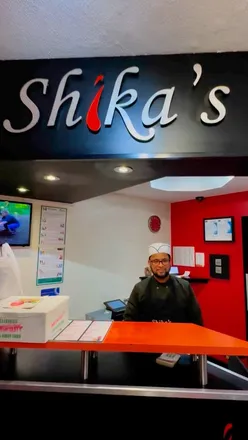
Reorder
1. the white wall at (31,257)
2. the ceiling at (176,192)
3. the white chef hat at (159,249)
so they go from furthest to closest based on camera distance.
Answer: the ceiling at (176,192)
the white wall at (31,257)
the white chef hat at (159,249)

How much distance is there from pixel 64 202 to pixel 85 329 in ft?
6.51

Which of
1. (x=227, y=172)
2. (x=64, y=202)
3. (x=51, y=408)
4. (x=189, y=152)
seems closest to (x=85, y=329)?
(x=51, y=408)

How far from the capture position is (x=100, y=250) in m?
3.39

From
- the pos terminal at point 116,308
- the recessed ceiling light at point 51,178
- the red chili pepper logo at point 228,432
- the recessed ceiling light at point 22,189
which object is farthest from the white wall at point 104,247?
the red chili pepper logo at point 228,432

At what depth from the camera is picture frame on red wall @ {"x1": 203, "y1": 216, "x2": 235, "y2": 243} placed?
3.43m

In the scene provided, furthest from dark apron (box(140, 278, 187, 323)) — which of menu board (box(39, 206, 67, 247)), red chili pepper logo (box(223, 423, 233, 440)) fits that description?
menu board (box(39, 206, 67, 247))

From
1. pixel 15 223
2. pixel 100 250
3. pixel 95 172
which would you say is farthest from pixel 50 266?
pixel 95 172

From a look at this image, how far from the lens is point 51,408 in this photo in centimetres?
108

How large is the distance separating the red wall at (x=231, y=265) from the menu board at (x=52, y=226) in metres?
1.96

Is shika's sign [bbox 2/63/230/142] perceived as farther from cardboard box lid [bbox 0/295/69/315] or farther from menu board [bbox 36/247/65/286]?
menu board [bbox 36/247/65/286]

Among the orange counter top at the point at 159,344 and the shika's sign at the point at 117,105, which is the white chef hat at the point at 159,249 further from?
the shika's sign at the point at 117,105

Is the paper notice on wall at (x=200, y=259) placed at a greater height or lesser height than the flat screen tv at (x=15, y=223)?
lesser

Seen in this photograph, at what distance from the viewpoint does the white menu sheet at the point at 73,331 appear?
1.08 m

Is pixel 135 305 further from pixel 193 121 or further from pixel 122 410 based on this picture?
pixel 193 121
